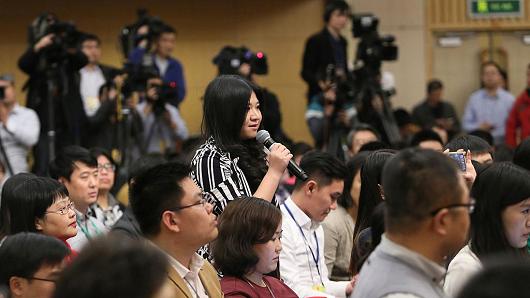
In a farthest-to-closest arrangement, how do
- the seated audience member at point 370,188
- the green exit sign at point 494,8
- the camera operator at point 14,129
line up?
the green exit sign at point 494,8 < the camera operator at point 14,129 < the seated audience member at point 370,188

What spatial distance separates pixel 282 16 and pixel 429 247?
1025 cm

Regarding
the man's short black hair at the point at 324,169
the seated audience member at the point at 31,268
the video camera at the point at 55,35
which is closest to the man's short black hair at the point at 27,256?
the seated audience member at the point at 31,268

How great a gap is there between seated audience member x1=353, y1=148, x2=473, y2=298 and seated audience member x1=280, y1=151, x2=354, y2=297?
191 cm

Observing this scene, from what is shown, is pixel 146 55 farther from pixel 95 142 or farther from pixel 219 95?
pixel 219 95

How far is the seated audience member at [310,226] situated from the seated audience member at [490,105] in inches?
242

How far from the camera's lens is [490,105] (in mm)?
11867

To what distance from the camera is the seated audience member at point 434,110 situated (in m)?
11.8

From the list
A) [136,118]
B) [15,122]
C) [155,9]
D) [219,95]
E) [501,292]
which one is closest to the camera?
[501,292]

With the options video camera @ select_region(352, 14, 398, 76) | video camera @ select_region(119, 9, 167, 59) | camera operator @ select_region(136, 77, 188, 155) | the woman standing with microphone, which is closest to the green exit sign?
video camera @ select_region(352, 14, 398, 76)

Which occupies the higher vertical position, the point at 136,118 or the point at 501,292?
the point at 501,292

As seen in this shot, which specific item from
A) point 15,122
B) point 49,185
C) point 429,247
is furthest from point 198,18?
point 429,247

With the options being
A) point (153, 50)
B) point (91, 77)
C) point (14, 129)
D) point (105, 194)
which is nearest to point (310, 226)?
point (105, 194)

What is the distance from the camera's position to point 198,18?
12.9 m

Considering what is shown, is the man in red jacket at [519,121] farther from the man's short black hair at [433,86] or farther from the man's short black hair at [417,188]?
the man's short black hair at [417,188]
